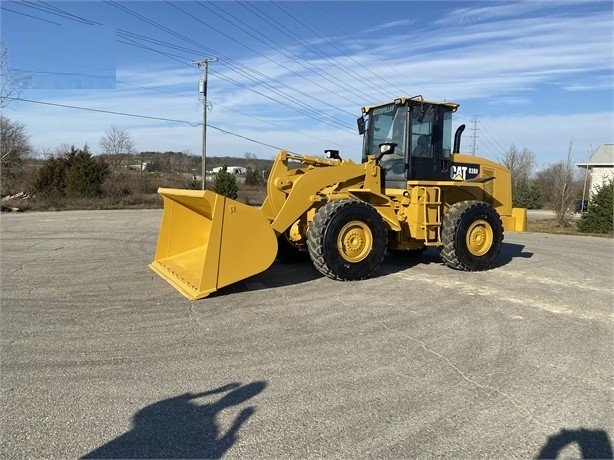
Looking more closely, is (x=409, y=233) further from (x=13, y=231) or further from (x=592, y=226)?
(x=592, y=226)

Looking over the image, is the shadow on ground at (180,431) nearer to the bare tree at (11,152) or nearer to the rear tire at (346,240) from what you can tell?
the rear tire at (346,240)

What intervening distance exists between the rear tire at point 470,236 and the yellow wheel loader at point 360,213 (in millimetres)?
18

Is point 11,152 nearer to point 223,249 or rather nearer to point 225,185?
point 225,185

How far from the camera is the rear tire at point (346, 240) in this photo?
7.11 meters

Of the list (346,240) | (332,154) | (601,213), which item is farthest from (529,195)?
(346,240)

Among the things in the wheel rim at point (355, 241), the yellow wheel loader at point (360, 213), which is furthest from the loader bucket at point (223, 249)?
the wheel rim at point (355, 241)

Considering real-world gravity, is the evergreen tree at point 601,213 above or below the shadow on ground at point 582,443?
above

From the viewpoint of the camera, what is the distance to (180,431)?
3.14 metres

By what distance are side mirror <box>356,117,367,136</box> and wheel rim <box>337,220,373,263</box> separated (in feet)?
9.43

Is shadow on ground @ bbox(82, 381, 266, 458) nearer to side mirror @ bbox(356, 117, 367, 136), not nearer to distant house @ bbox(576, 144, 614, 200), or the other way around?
side mirror @ bbox(356, 117, 367, 136)

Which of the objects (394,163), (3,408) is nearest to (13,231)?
(394,163)

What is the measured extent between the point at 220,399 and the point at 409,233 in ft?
18.5

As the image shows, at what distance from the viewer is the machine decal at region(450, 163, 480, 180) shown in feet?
30.7

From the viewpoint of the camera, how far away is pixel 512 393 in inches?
150
